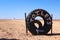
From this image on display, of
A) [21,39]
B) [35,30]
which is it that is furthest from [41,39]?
[35,30]

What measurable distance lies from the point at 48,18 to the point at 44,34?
1687 millimetres

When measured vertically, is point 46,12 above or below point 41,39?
above

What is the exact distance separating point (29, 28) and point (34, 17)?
1.22 metres

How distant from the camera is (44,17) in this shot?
20.7 metres

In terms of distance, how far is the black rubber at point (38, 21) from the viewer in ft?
65.9

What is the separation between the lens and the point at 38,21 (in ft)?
66.6

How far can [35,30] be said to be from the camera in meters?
20.1

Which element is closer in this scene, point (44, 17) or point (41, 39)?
point (41, 39)

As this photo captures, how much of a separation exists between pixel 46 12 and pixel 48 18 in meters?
0.64

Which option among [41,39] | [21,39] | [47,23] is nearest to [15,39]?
[21,39]

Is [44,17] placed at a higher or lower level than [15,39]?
higher

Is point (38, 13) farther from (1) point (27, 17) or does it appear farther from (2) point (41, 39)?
(2) point (41, 39)

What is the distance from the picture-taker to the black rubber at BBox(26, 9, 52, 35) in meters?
20.1

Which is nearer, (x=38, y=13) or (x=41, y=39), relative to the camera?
(x=41, y=39)
